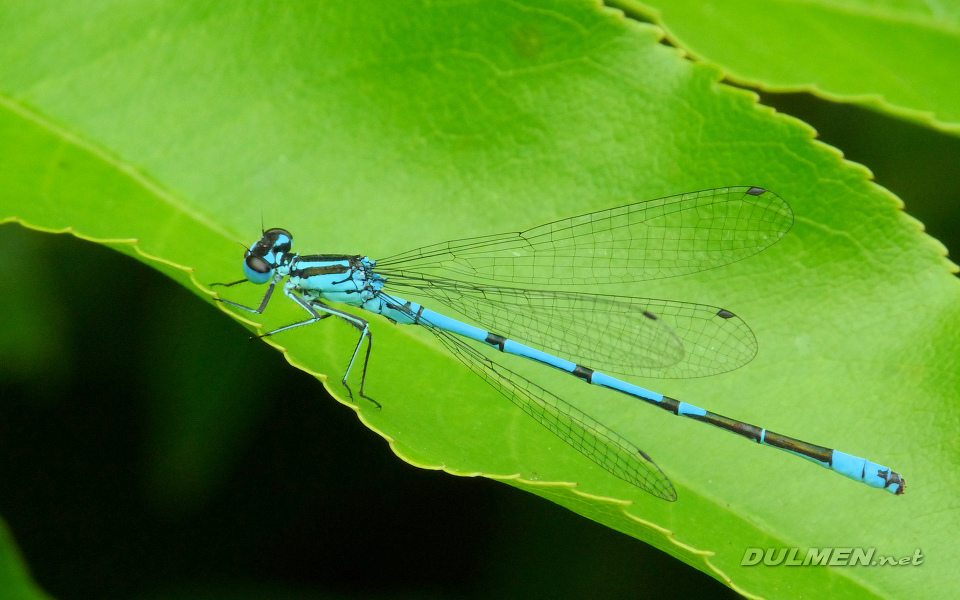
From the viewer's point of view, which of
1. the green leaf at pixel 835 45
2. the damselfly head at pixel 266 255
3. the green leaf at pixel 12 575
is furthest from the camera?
the damselfly head at pixel 266 255

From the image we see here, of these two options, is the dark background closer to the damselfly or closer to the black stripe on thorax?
the black stripe on thorax

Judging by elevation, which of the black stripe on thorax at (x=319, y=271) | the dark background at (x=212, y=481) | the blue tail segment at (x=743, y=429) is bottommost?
the dark background at (x=212, y=481)

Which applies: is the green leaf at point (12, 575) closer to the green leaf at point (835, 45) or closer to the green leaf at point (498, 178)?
the green leaf at point (498, 178)

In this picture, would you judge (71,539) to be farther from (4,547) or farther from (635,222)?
(635,222)

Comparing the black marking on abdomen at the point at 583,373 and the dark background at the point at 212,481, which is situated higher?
the black marking on abdomen at the point at 583,373

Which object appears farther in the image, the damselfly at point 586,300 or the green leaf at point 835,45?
the green leaf at point 835,45

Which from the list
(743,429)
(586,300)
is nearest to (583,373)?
(586,300)

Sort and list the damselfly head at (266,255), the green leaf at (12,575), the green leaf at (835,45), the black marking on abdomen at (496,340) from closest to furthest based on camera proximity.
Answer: the green leaf at (12,575) → the green leaf at (835,45) → the damselfly head at (266,255) → the black marking on abdomen at (496,340)

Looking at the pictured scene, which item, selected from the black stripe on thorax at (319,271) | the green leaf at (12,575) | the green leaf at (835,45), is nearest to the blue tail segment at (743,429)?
the black stripe on thorax at (319,271)
